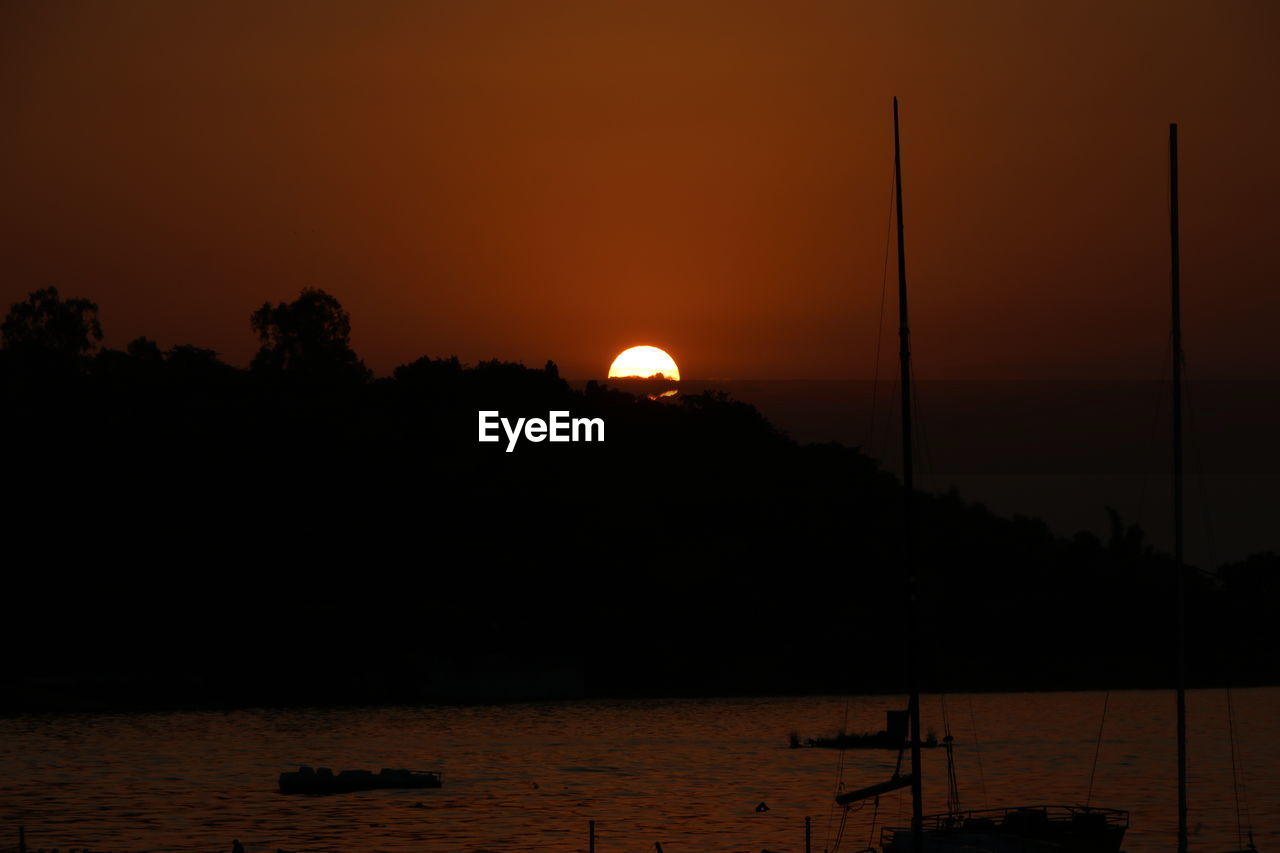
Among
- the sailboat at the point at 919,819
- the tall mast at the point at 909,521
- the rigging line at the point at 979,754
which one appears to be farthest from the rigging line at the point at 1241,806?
the tall mast at the point at 909,521

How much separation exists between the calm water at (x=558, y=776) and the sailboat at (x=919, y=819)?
18065 mm

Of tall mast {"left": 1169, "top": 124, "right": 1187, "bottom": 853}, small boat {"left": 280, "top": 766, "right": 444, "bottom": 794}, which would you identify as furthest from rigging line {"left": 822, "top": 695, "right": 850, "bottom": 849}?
small boat {"left": 280, "top": 766, "right": 444, "bottom": 794}

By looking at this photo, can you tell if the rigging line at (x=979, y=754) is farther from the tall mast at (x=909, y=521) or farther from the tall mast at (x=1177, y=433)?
the tall mast at (x=909, y=521)

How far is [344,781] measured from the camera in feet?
317

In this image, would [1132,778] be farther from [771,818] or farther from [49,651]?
[49,651]

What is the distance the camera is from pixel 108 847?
244 ft

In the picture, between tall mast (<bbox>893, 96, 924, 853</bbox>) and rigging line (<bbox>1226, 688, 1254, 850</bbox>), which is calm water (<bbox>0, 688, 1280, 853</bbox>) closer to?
rigging line (<bbox>1226, 688, 1254, 850</bbox>)

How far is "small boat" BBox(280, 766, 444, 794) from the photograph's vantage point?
96.4 meters

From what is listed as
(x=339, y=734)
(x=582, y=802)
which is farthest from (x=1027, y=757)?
(x=339, y=734)

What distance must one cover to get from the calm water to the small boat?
973 millimetres

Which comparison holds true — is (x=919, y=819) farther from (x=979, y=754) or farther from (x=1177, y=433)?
(x=979, y=754)

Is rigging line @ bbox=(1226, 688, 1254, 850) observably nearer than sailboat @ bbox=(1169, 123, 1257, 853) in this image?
No

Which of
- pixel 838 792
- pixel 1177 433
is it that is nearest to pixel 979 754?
pixel 838 792

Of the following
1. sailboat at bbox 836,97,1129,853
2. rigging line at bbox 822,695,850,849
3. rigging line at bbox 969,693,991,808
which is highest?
sailboat at bbox 836,97,1129,853
